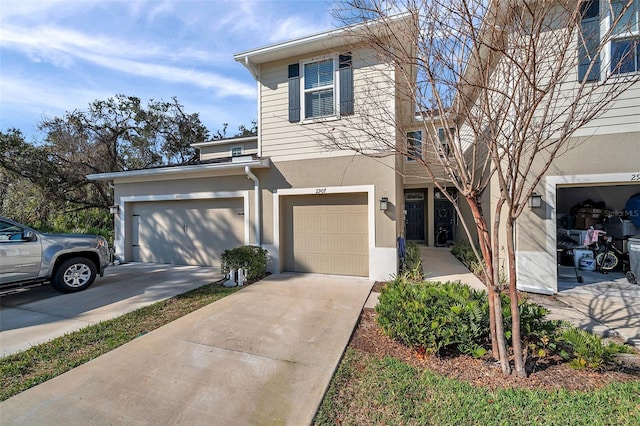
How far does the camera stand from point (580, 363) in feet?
8.34

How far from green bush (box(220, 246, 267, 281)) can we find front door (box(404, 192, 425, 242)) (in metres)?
8.37

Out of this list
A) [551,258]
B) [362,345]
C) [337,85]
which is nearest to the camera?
[362,345]

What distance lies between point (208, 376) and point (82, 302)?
3.87 m

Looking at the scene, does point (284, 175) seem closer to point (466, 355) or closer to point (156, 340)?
point (156, 340)

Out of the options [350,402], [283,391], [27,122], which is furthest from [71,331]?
[27,122]

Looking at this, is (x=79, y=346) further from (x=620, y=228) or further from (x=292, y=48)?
(x=620, y=228)

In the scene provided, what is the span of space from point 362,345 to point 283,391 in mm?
1218

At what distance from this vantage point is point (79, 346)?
3.25 meters

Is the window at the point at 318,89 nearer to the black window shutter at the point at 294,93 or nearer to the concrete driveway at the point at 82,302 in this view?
the black window shutter at the point at 294,93

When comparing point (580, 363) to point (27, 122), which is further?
point (27, 122)

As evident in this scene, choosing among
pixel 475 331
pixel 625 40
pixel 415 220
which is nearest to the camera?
pixel 475 331

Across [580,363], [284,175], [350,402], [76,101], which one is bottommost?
[350,402]

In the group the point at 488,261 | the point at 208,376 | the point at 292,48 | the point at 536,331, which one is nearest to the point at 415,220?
the point at 292,48

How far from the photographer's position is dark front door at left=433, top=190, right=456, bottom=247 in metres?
11.5
